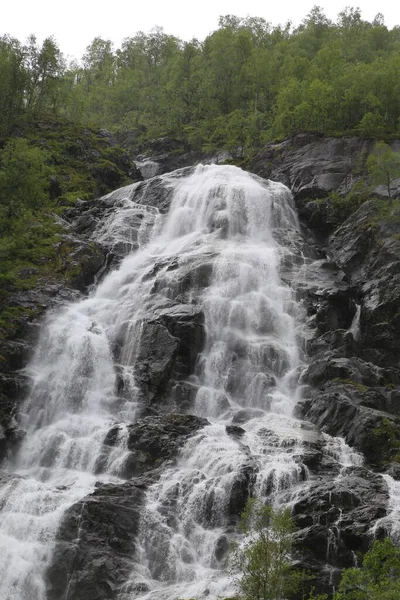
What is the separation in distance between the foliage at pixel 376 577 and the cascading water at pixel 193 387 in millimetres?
6921

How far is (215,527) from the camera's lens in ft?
83.3

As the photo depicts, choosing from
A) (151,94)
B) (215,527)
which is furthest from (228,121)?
(215,527)

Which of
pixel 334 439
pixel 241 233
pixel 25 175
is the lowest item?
pixel 334 439

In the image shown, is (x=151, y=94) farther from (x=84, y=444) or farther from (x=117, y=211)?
(x=84, y=444)

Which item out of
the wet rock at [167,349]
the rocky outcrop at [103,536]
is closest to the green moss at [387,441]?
the rocky outcrop at [103,536]

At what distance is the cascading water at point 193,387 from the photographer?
24422 millimetres

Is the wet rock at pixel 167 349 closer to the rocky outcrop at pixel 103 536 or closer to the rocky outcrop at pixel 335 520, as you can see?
the rocky outcrop at pixel 103 536

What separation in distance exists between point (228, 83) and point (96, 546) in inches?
2780

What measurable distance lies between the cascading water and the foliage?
22.7ft

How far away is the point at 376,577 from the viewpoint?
1706 centimetres

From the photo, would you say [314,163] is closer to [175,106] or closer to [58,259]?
[58,259]

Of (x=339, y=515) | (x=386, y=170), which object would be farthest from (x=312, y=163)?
(x=339, y=515)

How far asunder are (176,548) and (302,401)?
478 inches

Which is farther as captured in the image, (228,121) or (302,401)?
(228,121)
